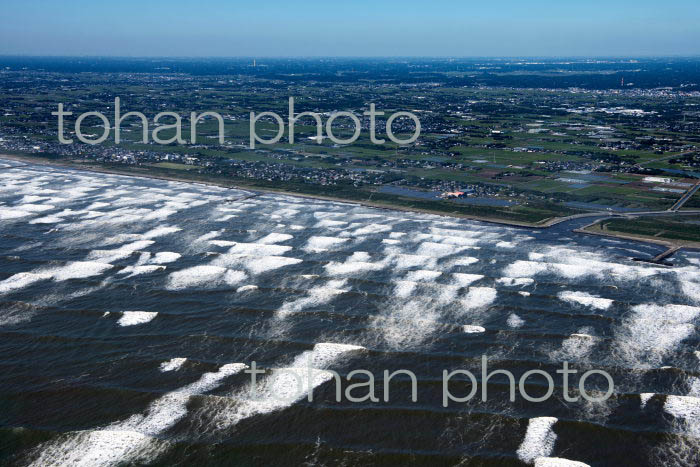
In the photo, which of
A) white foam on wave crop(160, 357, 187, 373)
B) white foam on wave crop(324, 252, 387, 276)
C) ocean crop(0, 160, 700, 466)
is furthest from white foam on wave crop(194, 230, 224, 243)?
white foam on wave crop(160, 357, 187, 373)

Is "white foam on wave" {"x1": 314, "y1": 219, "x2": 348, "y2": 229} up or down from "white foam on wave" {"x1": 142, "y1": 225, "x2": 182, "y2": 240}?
up

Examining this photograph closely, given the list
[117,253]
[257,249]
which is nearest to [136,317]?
[117,253]

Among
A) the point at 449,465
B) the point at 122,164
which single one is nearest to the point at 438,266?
the point at 449,465

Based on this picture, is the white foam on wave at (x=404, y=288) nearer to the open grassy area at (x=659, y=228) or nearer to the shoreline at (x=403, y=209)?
the shoreline at (x=403, y=209)

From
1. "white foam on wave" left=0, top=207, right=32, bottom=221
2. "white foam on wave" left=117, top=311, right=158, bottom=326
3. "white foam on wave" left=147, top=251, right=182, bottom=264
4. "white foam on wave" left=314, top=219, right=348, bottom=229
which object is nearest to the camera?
"white foam on wave" left=117, top=311, right=158, bottom=326

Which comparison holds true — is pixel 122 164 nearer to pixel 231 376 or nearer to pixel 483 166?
pixel 483 166

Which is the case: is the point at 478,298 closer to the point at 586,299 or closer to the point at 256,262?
the point at 586,299

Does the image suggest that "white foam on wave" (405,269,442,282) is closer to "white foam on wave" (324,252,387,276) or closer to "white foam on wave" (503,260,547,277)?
"white foam on wave" (324,252,387,276)
